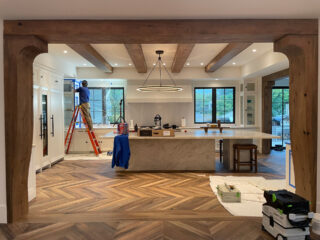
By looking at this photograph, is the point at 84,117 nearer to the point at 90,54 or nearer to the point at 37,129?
the point at 37,129

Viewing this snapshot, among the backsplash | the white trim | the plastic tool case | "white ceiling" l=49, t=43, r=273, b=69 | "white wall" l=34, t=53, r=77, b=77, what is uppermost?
"white ceiling" l=49, t=43, r=273, b=69

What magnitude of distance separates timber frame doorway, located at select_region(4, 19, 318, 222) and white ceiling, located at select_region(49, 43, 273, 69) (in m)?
2.08

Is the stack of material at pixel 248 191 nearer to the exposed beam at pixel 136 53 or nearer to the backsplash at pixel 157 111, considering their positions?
the exposed beam at pixel 136 53

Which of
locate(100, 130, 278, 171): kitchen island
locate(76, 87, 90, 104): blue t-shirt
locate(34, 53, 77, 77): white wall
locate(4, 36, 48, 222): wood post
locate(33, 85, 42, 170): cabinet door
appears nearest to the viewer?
locate(4, 36, 48, 222): wood post

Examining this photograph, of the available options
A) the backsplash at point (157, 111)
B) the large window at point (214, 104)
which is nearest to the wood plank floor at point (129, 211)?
the backsplash at point (157, 111)

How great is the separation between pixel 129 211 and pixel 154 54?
12.2 ft

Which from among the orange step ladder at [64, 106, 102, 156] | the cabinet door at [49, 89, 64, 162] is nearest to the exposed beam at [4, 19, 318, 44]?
the cabinet door at [49, 89, 64, 162]

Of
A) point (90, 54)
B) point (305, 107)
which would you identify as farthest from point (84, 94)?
point (305, 107)

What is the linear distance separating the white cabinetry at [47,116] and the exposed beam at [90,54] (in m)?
0.99

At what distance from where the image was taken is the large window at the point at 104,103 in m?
8.18

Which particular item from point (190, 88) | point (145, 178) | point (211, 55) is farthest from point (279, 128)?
point (145, 178)

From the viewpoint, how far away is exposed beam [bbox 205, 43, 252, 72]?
440cm

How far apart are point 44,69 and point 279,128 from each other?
746cm

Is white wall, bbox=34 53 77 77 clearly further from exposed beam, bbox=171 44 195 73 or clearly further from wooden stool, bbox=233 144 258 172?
wooden stool, bbox=233 144 258 172
